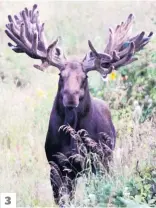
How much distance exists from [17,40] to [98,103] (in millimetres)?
1129

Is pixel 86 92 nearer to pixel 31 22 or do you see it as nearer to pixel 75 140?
pixel 75 140

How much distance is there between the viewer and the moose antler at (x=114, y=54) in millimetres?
8117

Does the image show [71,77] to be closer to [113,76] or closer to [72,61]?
[72,61]

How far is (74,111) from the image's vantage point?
8.15 metres

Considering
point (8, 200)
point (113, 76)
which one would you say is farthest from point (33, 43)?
point (113, 76)

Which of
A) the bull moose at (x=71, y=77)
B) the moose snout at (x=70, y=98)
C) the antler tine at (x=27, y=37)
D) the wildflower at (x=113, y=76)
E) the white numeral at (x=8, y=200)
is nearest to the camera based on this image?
the white numeral at (x=8, y=200)

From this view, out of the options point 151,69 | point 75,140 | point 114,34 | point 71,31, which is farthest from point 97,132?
point 71,31

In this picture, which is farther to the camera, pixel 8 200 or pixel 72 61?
pixel 72 61

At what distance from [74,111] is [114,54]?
678 millimetres

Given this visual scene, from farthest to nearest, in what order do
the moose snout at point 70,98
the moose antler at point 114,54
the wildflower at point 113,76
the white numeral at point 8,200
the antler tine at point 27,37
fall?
the wildflower at point 113,76 < the antler tine at point 27,37 < the moose antler at point 114,54 < the moose snout at point 70,98 < the white numeral at point 8,200

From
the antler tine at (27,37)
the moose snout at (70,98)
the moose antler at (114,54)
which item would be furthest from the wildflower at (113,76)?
the moose snout at (70,98)

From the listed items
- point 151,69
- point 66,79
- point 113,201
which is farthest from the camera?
point 151,69

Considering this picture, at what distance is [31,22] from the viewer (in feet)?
29.1

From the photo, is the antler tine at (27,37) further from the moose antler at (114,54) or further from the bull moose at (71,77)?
the moose antler at (114,54)
